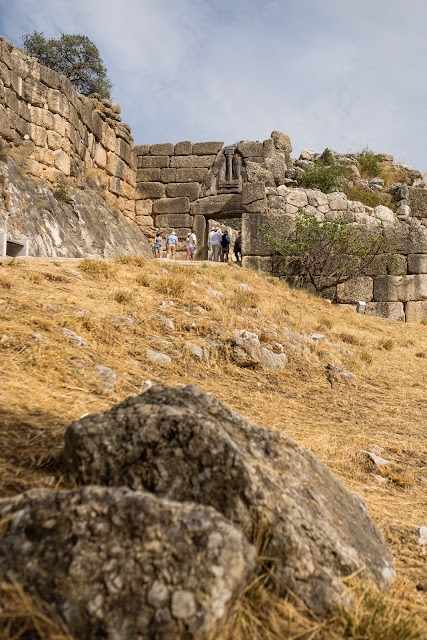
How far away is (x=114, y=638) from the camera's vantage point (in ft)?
3.54

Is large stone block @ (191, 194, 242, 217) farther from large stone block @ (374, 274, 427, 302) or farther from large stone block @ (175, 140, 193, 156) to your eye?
large stone block @ (374, 274, 427, 302)

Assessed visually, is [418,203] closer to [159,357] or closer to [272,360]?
[272,360]

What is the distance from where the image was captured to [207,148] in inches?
668

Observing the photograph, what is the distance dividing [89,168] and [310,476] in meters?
14.3

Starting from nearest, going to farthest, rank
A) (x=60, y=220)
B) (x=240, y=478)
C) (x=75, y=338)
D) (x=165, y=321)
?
(x=240, y=478), (x=75, y=338), (x=165, y=321), (x=60, y=220)

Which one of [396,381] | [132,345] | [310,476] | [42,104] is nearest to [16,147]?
[42,104]

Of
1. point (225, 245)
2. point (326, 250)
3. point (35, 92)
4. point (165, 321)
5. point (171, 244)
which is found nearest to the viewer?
point (165, 321)

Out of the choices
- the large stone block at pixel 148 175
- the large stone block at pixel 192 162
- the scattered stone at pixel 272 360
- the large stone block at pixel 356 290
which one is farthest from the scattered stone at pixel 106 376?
the large stone block at pixel 148 175

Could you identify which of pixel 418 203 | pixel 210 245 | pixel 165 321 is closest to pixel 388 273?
pixel 418 203

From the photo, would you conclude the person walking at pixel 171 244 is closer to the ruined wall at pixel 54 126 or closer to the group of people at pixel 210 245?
the group of people at pixel 210 245

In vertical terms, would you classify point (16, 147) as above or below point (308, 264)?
above

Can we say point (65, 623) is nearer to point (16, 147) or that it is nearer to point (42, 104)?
point (16, 147)

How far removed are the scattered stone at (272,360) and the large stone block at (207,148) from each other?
1290cm

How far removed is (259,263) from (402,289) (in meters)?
3.61
